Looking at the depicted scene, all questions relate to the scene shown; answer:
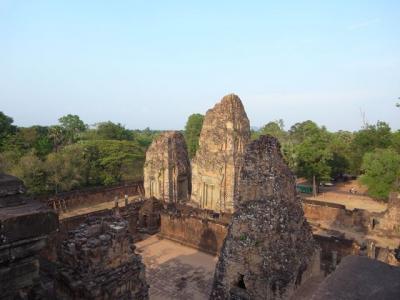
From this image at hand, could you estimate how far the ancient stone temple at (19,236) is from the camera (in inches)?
110

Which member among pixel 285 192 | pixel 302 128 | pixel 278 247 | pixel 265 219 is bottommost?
pixel 278 247

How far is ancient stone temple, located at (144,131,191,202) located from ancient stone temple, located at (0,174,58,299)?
20.3 m

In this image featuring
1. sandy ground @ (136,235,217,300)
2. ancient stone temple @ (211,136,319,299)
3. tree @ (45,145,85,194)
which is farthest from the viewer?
tree @ (45,145,85,194)

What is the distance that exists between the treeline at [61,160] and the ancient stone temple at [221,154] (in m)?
12.2

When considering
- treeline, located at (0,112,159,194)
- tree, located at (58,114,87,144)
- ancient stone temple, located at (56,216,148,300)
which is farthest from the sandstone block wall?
tree, located at (58,114,87,144)

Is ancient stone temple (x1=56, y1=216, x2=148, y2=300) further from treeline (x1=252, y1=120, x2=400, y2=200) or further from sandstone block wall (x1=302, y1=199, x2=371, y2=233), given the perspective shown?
treeline (x1=252, y1=120, x2=400, y2=200)

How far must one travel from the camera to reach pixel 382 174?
952 inches

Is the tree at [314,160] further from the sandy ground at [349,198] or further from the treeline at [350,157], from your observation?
the sandy ground at [349,198]

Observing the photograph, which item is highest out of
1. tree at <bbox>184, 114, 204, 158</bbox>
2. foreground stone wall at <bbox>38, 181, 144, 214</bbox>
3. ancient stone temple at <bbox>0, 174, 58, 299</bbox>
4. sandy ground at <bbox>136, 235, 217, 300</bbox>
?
tree at <bbox>184, 114, 204, 158</bbox>

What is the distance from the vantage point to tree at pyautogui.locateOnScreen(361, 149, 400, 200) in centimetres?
2367

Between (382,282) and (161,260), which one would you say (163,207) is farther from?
(382,282)

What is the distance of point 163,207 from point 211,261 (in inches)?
239

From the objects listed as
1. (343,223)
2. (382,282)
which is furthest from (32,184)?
(382,282)

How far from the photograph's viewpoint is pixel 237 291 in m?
6.75
